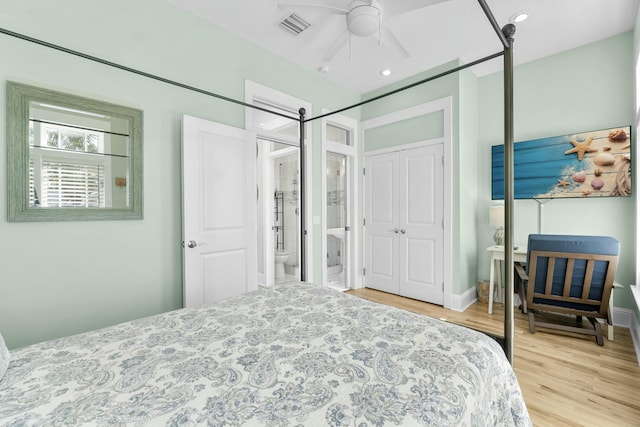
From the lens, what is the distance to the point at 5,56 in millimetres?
1696

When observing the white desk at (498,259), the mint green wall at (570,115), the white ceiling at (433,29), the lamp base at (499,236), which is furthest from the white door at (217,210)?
the mint green wall at (570,115)

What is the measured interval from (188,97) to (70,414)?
93.0 inches

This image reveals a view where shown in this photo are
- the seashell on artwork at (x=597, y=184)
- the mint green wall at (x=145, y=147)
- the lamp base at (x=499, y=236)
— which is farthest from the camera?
the lamp base at (x=499, y=236)

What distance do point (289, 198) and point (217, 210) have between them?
2018mm

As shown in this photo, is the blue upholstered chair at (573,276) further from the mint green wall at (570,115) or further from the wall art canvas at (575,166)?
the wall art canvas at (575,166)

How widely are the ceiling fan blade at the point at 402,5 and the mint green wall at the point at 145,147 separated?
146cm

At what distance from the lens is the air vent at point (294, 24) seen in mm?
2511

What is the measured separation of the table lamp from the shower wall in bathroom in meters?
2.55

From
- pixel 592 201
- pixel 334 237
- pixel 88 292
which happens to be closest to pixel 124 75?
pixel 88 292

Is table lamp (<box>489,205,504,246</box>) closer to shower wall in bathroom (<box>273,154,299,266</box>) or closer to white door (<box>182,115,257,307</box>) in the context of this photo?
shower wall in bathroom (<box>273,154,299,266</box>)

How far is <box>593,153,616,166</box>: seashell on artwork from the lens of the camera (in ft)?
9.36

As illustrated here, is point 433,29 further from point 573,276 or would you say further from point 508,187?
point 573,276

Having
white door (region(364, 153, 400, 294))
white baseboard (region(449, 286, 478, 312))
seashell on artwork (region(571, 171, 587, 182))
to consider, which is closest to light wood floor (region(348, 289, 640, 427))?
white baseboard (region(449, 286, 478, 312))

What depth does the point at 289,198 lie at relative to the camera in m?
4.50
